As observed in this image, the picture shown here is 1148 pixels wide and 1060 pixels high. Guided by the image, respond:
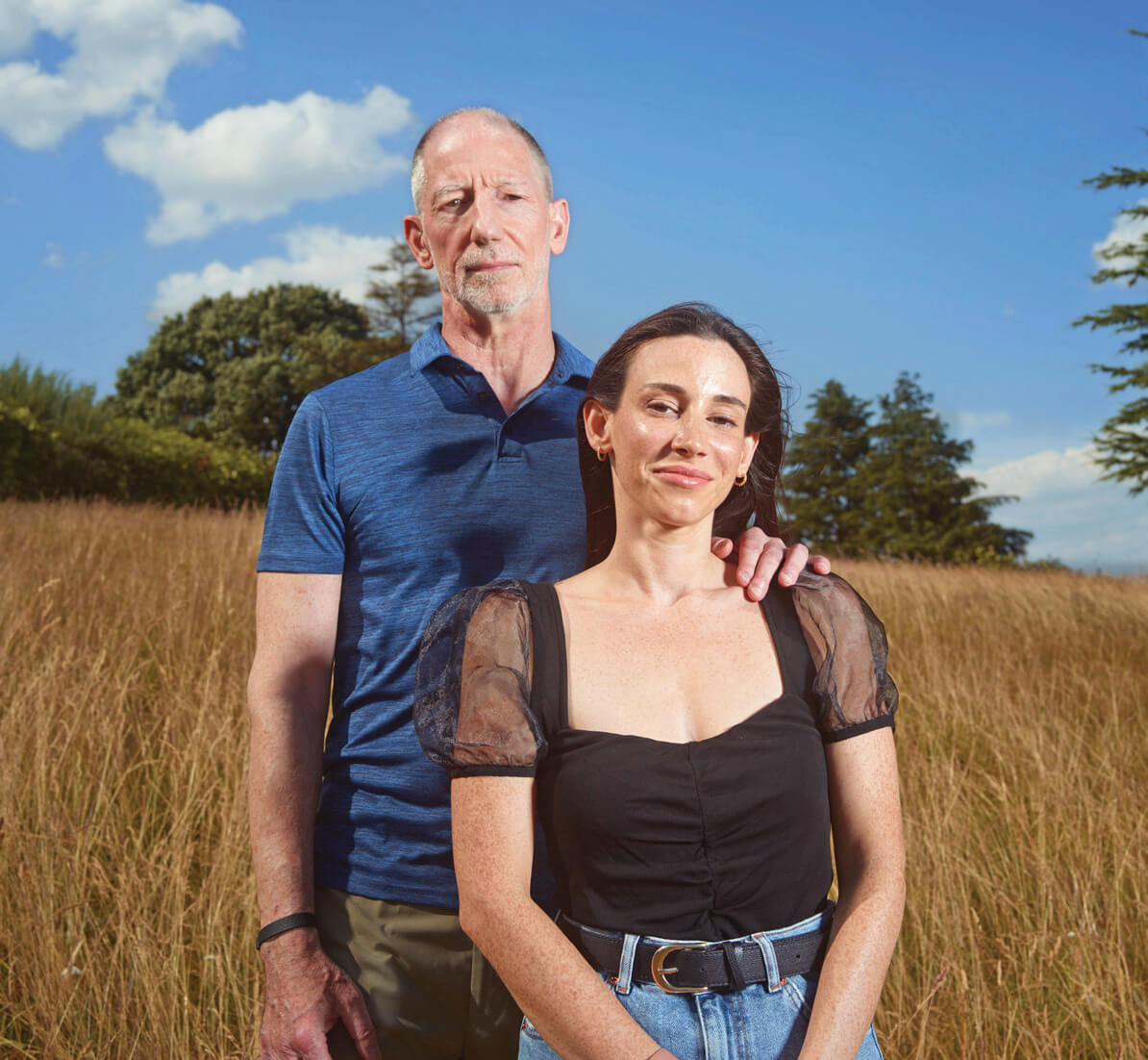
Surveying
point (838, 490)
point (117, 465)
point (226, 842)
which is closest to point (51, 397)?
point (117, 465)

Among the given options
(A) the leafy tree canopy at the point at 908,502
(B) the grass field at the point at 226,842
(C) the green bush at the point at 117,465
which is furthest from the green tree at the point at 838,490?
(B) the grass field at the point at 226,842

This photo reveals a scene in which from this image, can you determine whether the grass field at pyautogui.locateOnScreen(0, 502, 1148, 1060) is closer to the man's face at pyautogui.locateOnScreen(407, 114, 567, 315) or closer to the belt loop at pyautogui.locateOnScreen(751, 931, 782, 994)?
the belt loop at pyautogui.locateOnScreen(751, 931, 782, 994)

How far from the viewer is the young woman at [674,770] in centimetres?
124

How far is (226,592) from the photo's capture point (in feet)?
20.5

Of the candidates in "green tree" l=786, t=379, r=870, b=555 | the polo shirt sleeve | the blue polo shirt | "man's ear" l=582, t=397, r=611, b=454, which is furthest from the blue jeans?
"green tree" l=786, t=379, r=870, b=555

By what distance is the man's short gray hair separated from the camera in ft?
6.57

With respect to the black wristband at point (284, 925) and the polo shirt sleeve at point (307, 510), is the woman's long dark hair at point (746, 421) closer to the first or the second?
the polo shirt sleeve at point (307, 510)

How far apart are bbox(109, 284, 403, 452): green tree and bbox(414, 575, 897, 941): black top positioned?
2821cm

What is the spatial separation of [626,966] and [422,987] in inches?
30.8

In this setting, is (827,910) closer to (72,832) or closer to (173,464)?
(72,832)

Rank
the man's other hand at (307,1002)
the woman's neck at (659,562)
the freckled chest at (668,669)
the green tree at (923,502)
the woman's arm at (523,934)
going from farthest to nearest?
the green tree at (923,502)
the man's other hand at (307,1002)
the woman's neck at (659,562)
the freckled chest at (668,669)
the woman's arm at (523,934)

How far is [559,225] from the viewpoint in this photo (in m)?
2.13

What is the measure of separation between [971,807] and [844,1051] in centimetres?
328

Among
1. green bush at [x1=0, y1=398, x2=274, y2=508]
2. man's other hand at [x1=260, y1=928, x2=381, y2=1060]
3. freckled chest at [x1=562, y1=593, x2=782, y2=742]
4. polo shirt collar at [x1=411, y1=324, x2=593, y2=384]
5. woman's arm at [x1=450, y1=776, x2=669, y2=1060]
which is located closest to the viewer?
woman's arm at [x1=450, y1=776, x2=669, y2=1060]
